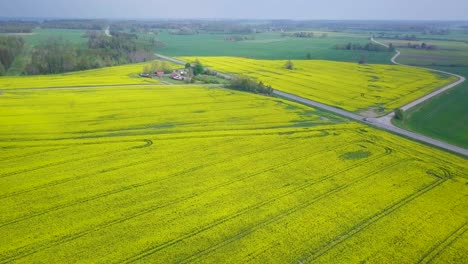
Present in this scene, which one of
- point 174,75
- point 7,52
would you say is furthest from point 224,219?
point 7,52

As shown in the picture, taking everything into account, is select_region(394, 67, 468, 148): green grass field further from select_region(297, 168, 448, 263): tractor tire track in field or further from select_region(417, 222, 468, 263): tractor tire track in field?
select_region(417, 222, 468, 263): tractor tire track in field

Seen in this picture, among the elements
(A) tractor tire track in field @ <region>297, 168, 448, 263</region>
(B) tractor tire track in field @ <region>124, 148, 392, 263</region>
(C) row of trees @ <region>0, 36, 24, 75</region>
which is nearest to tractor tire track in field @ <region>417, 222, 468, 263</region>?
(A) tractor tire track in field @ <region>297, 168, 448, 263</region>

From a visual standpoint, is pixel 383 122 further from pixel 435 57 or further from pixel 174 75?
pixel 435 57

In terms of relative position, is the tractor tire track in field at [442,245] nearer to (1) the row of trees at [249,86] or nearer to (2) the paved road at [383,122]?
(2) the paved road at [383,122]

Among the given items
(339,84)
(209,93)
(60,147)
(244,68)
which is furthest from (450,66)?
(60,147)

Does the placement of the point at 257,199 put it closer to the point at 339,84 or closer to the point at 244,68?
the point at 339,84

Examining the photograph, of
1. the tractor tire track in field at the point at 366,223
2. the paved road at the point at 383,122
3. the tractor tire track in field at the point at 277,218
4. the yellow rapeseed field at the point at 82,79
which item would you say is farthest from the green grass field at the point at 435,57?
the tractor tire track in field at the point at 277,218

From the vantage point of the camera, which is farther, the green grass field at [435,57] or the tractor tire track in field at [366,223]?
the green grass field at [435,57]
